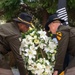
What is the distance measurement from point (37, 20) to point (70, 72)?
592cm

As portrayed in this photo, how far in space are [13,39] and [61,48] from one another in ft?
2.21

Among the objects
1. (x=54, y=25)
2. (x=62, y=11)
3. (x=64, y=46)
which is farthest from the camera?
(x=62, y=11)

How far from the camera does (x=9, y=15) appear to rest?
9859 mm

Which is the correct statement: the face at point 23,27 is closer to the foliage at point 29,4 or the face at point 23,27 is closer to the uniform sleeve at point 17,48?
the uniform sleeve at point 17,48

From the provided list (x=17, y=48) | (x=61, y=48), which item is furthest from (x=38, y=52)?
(x=61, y=48)

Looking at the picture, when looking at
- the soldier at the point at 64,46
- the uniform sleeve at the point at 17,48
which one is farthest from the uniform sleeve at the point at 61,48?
the uniform sleeve at the point at 17,48

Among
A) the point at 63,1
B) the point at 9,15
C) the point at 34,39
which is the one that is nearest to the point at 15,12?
the point at 9,15

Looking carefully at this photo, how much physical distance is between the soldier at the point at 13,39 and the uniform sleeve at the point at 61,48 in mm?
492

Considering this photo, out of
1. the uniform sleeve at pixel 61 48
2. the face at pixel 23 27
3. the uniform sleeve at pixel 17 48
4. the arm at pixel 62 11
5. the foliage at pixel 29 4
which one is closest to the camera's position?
the uniform sleeve at pixel 61 48

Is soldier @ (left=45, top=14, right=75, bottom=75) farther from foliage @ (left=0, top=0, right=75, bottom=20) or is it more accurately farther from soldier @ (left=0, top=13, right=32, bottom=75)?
foliage @ (left=0, top=0, right=75, bottom=20)

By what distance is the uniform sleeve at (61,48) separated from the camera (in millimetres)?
4363

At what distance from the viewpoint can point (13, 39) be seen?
4.50 meters

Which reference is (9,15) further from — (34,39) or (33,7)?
(34,39)

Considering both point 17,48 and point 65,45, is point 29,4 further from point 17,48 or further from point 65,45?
point 65,45
